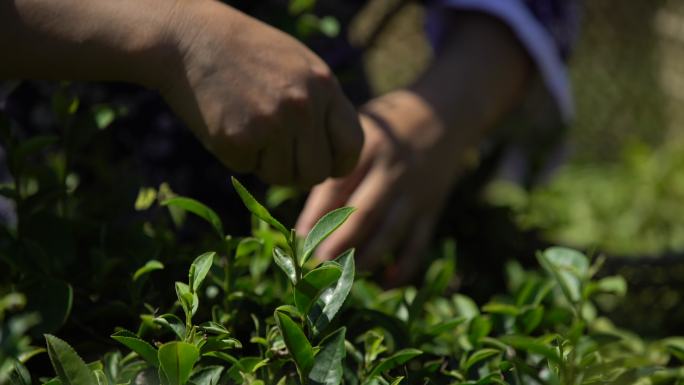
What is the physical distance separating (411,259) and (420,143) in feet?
0.41

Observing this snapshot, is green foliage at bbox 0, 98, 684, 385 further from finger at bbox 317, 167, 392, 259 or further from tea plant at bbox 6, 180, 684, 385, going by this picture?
finger at bbox 317, 167, 392, 259

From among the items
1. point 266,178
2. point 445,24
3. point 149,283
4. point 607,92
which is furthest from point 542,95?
point 607,92

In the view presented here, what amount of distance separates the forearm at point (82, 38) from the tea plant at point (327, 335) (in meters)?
0.09

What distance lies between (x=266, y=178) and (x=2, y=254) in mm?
206

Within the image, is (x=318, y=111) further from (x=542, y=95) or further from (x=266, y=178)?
(x=542, y=95)

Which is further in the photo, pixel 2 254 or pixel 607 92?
pixel 607 92

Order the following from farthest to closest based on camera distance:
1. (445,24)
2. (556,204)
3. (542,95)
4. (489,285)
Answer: (556,204)
(542,95)
(445,24)
(489,285)

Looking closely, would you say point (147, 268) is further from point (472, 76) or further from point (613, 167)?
point (613, 167)

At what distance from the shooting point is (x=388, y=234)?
2.93ft

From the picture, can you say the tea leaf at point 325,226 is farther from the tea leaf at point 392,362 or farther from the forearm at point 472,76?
the forearm at point 472,76

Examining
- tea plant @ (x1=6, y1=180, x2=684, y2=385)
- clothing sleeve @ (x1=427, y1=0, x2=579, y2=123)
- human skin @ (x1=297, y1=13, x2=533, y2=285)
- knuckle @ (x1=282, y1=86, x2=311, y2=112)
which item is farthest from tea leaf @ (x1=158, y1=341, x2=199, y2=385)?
clothing sleeve @ (x1=427, y1=0, x2=579, y2=123)

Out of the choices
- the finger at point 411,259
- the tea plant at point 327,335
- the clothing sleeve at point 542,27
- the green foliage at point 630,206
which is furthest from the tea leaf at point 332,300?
the green foliage at point 630,206

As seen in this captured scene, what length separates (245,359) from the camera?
442 millimetres

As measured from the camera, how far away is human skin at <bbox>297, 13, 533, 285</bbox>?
0.87m
